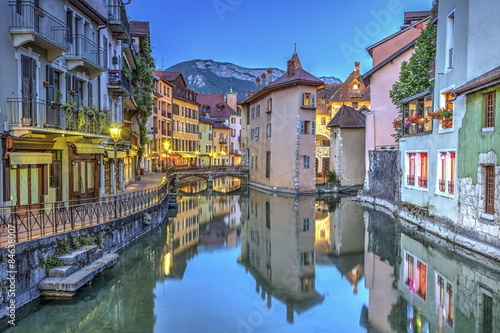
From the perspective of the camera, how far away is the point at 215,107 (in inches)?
3290

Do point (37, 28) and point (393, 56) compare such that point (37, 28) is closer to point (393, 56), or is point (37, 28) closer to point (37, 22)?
point (37, 22)

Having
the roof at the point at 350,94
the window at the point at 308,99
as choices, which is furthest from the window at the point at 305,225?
the roof at the point at 350,94

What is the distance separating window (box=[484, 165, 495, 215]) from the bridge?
33.9 metres

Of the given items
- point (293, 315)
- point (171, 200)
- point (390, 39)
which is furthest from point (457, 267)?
point (390, 39)

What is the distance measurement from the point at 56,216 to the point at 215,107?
71.7 m

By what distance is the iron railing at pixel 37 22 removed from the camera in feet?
46.9

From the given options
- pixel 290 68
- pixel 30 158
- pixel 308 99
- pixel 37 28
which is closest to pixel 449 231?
pixel 30 158

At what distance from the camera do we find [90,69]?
20.7m

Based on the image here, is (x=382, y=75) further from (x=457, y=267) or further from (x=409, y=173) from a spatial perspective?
(x=457, y=267)

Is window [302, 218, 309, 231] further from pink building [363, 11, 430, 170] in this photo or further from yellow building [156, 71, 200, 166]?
yellow building [156, 71, 200, 166]

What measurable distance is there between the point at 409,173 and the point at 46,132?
20.0 m

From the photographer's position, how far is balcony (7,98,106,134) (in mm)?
14195

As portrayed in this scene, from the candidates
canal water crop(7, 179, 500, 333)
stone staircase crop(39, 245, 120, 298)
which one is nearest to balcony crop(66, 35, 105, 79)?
canal water crop(7, 179, 500, 333)

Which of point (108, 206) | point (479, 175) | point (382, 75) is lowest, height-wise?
point (108, 206)
